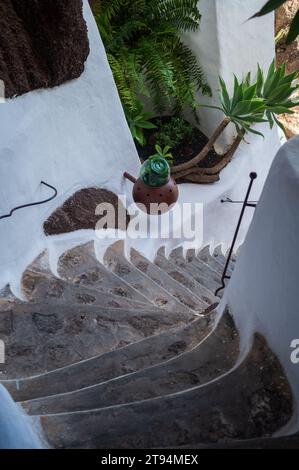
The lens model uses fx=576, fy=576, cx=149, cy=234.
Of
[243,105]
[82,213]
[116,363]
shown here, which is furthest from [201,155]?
[116,363]

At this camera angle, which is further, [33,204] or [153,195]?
[153,195]

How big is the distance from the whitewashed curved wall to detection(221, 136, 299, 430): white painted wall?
5.66 feet

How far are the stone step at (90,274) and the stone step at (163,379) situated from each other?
4.00 ft

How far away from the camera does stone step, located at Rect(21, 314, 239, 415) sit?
2.44 m

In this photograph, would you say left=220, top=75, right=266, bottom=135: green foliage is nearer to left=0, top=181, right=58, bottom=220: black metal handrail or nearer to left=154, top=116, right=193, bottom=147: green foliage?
left=154, top=116, right=193, bottom=147: green foliage

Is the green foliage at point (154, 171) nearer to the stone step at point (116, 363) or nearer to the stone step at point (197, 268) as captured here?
the stone step at point (197, 268)

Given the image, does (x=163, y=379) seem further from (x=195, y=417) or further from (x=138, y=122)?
(x=138, y=122)

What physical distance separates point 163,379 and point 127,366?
32 centimetres

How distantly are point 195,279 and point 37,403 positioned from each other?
3.12 meters

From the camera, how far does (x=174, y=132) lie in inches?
251

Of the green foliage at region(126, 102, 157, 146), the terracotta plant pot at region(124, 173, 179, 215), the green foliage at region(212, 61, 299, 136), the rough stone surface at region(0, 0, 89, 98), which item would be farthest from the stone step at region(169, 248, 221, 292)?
the rough stone surface at region(0, 0, 89, 98)

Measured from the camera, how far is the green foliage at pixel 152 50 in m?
5.64

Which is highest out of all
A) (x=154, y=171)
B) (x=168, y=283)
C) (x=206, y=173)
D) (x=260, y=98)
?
(x=260, y=98)
